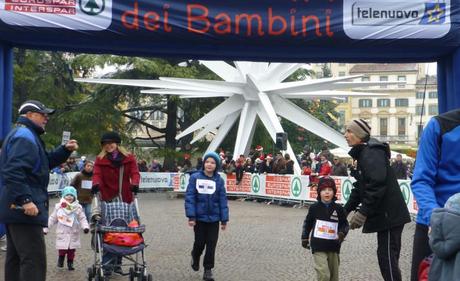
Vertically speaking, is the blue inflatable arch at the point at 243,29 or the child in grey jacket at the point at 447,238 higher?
the blue inflatable arch at the point at 243,29

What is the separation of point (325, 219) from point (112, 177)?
275cm

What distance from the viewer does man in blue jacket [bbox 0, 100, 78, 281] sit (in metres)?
5.69

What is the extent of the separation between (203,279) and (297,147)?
4231cm

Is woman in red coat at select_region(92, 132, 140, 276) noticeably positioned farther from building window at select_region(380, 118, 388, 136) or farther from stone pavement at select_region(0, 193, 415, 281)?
building window at select_region(380, 118, 388, 136)

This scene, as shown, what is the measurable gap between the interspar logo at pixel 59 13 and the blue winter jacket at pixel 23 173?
13.0 feet

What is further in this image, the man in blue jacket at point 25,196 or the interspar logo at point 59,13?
the interspar logo at point 59,13

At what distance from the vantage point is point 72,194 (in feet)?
30.5

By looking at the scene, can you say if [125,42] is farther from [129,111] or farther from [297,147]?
[297,147]

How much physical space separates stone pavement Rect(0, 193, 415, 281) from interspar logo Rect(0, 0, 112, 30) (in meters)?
3.54

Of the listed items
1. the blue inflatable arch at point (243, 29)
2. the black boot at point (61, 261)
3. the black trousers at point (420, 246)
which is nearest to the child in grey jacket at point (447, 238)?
the black trousers at point (420, 246)

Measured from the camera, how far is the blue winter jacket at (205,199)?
838 cm

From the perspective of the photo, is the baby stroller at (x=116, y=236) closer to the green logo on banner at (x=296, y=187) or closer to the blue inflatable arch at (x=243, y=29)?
the blue inflatable arch at (x=243, y=29)

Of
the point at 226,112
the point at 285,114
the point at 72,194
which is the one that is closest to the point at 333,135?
the point at 285,114

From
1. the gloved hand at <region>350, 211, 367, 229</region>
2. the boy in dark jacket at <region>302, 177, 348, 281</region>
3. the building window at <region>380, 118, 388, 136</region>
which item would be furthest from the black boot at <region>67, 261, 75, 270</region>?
the building window at <region>380, 118, 388, 136</region>
